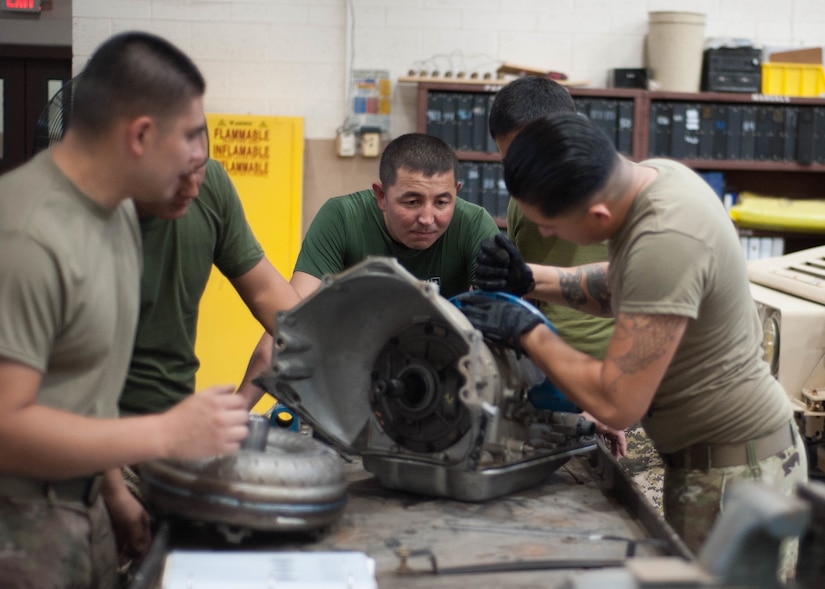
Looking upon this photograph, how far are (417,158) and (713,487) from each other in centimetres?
111

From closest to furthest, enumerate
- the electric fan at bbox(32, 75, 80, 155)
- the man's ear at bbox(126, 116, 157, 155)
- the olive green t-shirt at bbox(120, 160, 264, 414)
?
the man's ear at bbox(126, 116, 157, 155), the olive green t-shirt at bbox(120, 160, 264, 414), the electric fan at bbox(32, 75, 80, 155)

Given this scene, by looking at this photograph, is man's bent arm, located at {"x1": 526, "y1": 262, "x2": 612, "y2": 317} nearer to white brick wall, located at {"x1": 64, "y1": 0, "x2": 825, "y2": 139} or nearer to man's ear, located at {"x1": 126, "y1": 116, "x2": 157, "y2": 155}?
man's ear, located at {"x1": 126, "y1": 116, "x2": 157, "y2": 155}

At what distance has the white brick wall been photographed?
193 inches

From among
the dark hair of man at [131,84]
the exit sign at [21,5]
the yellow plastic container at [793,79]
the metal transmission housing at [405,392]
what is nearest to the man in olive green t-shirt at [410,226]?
the metal transmission housing at [405,392]

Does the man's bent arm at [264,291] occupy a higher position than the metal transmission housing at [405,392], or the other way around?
the man's bent arm at [264,291]

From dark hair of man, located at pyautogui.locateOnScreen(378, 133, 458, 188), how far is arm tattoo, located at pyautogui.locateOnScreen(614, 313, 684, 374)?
0.95 metres

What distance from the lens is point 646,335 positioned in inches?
61.6

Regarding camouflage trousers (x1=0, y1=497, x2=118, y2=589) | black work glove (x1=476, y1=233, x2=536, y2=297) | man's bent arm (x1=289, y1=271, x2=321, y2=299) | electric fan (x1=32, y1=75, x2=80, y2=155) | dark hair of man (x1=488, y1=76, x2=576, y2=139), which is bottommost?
camouflage trousers (x1=0, y1=497, x2=118, y2=589)

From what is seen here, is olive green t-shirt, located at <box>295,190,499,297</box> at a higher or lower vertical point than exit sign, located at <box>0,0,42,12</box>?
lower

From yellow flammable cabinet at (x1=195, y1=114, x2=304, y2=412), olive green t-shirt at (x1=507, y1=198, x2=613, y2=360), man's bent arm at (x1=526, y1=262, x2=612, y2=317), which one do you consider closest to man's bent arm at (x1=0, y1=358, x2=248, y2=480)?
man's bent arm at (x1=526, y1=262, x2=612, y2=317)

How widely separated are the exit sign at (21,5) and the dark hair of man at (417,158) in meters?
4.49

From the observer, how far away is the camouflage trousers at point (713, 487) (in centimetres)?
178

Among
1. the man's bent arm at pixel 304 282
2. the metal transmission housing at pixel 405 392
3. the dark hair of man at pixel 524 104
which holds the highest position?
the dark hair of man at pixel 524 104

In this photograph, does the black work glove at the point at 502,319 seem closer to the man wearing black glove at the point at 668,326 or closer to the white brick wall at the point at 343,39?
the man wearing black glove at the point at 668,326
